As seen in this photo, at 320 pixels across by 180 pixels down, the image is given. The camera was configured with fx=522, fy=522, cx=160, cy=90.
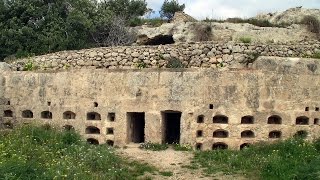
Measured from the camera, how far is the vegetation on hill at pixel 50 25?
78.7 feet

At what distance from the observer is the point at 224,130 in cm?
1708

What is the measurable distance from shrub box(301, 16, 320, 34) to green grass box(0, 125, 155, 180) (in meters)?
12.0

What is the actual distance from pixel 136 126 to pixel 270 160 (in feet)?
18.3

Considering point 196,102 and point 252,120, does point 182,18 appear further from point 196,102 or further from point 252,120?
point 252,120

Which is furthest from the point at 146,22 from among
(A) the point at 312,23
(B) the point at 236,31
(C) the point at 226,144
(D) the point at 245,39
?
(C) the point at 226,144

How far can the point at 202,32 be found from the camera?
76.4ft

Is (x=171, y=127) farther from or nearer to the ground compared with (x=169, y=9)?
nearer to the ground

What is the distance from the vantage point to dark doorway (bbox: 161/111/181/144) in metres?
18.0

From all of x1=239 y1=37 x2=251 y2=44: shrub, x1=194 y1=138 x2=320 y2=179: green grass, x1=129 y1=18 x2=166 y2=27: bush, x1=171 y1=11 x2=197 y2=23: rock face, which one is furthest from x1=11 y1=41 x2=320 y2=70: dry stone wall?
x1=129 y1=18 x2=166 y2=27: bush

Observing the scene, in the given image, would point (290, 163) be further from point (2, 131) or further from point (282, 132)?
point (2, 131)

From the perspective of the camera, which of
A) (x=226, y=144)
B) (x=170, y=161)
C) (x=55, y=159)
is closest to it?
(x=55, y=159)

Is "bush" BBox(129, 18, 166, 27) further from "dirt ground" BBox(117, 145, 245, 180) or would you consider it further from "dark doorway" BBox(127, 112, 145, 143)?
"dirt ground" BBox(117, 145, 245, 180)

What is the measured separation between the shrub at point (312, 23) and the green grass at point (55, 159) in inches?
474

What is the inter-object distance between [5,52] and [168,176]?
13233mm
